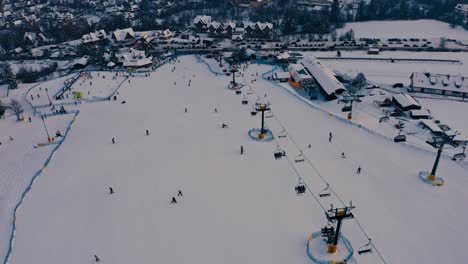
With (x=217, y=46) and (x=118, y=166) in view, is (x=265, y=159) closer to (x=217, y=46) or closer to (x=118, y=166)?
(x=118, y=166)

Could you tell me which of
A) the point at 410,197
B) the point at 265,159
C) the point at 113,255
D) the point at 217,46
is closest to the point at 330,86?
the point at 265,159

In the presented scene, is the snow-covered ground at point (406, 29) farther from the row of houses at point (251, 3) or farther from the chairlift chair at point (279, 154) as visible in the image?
the chairlift chair at point (279, 154)

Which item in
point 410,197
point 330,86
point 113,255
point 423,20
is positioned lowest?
point 113,255

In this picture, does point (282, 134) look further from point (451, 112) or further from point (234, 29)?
point (234, 29)

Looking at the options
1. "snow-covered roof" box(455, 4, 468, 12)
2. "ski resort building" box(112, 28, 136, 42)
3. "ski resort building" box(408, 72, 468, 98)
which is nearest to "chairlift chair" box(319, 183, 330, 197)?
"ski resort building" box(408, 72, 468, 98)

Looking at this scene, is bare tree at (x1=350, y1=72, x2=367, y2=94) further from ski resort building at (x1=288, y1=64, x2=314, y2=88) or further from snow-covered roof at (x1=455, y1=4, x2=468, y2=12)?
snow-covered roof at (x1=455, y1=4, x2=468, y2=12)

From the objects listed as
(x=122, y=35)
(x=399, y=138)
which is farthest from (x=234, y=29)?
(x=399, y=138)
